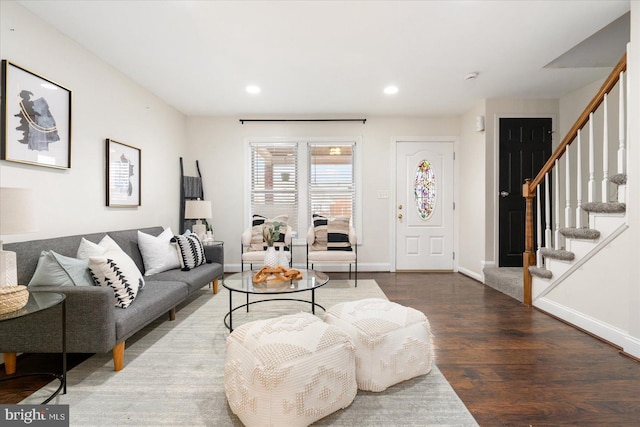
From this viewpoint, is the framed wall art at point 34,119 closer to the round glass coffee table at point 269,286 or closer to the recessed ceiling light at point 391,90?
the round glass coffee table at point 269,286

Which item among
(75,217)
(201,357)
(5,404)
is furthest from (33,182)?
(201,357)

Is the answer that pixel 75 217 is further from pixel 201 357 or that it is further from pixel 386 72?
pixel 386 72

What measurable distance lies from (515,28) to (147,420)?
3748mm

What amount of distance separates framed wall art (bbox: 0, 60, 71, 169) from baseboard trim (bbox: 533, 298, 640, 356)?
14.8ft

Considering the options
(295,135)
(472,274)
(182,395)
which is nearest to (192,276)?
(182,395)

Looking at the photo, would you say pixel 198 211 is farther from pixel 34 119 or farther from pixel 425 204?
pixel 425 204

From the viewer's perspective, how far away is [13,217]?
1568 millimetres

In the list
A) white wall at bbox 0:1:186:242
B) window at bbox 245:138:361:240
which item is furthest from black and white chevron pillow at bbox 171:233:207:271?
window at bbox 245:138:361:240

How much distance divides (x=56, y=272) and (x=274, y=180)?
3408mm

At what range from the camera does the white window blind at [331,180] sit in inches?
202

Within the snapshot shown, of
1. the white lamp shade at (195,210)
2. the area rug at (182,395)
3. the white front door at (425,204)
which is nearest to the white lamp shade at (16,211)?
the area rug at (182,395)

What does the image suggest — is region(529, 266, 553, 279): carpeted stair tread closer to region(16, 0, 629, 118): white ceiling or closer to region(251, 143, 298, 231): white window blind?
region(16, 0, 629, 118): white ceiling

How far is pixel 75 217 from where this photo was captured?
9.00ft

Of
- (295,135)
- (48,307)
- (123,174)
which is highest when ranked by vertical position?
(295,135)
